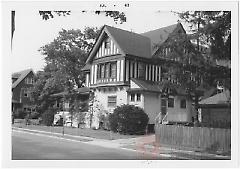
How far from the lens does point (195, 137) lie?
13.1 metres

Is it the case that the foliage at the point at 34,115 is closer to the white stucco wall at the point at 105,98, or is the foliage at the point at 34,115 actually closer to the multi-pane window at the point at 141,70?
the white stucco wall at the point at 105,98

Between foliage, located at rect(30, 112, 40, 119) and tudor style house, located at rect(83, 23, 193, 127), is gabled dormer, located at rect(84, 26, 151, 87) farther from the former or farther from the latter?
foliage, located at rect(30, 112, 40, 119)

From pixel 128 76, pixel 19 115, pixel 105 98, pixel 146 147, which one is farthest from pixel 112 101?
pixel 19 115

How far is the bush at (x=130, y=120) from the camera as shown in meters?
17.4

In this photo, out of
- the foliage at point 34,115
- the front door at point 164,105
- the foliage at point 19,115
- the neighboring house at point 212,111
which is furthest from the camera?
the front door at point 164,105

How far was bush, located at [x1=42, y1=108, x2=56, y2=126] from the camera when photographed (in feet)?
56.9

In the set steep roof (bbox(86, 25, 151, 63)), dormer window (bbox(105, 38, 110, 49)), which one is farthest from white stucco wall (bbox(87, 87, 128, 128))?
dormer window (bbox(105, 38, 110, 49))

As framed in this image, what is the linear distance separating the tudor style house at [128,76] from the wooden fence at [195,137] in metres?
1.88

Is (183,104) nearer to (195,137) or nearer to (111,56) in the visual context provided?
(195,137)

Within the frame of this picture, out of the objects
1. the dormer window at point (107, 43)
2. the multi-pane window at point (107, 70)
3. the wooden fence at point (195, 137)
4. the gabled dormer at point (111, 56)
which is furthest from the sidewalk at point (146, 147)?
the dormer window at point (107, 43)

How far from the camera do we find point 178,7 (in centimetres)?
988

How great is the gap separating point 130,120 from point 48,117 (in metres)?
4.13

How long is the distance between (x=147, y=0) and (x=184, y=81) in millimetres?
4056

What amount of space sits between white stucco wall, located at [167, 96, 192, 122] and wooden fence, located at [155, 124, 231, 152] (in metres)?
1.71
